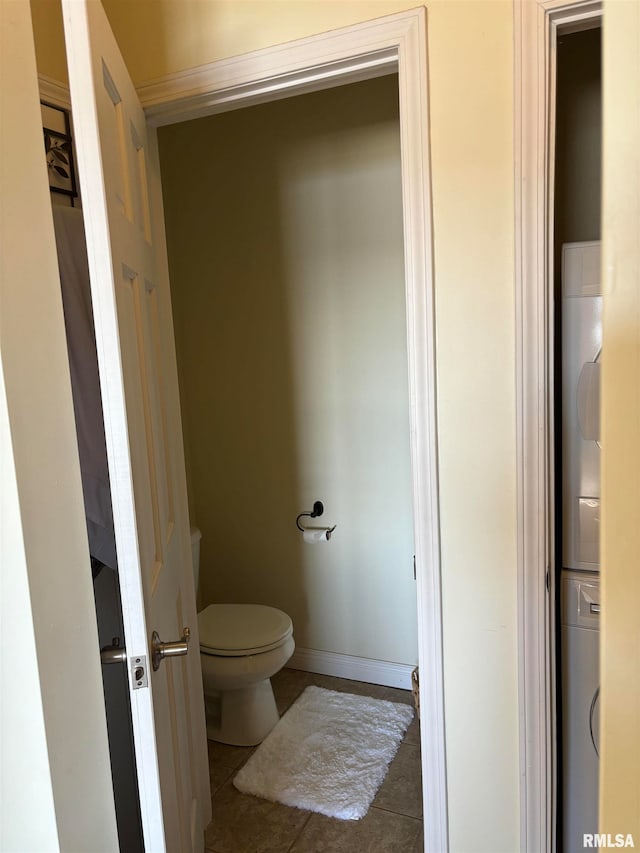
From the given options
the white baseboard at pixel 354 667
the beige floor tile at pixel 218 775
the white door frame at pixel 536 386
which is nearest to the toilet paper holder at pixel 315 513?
the white baseboard at pixel 354 667

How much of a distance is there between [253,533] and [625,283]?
98.4 inches

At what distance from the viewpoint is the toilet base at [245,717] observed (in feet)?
7.45

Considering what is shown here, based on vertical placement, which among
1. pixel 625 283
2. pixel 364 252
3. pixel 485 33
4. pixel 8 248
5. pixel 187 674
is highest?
pixel 485 33

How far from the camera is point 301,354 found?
101 inches

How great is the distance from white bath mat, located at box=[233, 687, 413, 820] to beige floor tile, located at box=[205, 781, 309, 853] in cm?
4

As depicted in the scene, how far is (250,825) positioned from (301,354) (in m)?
1.73

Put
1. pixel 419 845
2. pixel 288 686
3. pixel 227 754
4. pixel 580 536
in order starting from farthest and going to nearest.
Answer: pixel 288 686 < pixel 227 754 < pixel 419 845 < pixel 580 536

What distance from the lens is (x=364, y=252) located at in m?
2.39

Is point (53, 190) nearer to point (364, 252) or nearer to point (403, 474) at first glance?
point (364, 252)

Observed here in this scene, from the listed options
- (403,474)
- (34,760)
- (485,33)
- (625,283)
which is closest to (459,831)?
(34,760)

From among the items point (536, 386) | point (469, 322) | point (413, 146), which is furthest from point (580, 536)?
point (413, 146)

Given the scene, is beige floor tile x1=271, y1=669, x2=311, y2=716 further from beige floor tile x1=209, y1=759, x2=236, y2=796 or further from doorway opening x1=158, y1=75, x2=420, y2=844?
beige floor tile x1=209, y1=759, x2=236, y2=796

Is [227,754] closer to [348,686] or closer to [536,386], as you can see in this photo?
[348,686]

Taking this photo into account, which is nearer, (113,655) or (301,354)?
(113,655)
